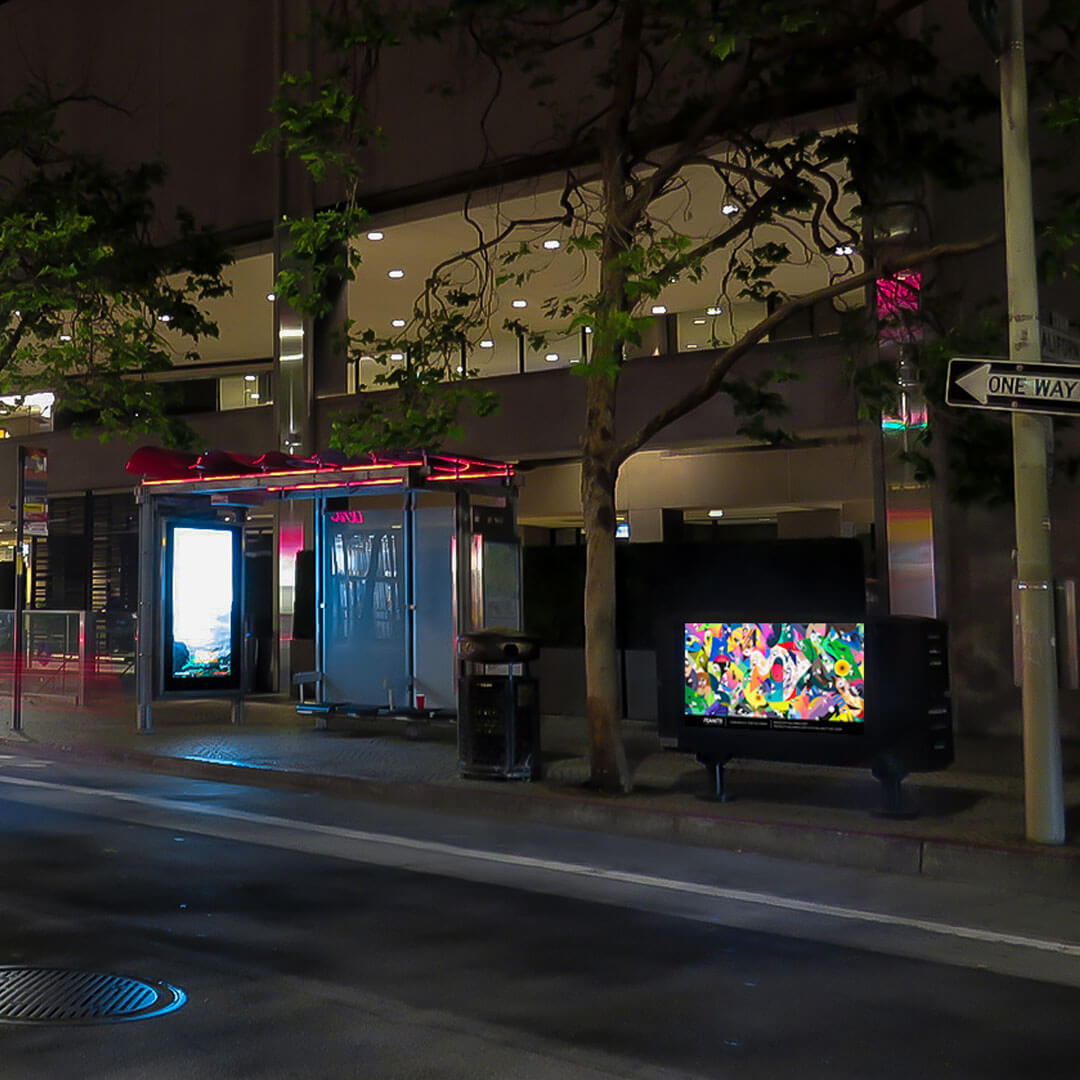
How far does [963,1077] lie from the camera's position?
5227 mm

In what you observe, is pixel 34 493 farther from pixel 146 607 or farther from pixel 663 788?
pixel 663 788

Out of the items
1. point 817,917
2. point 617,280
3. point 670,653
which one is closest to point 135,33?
point 617,280

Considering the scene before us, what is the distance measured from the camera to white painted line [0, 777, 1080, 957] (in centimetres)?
760

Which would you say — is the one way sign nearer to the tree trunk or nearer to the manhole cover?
the tree trunk

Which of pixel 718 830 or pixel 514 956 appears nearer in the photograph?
pixel 514 956

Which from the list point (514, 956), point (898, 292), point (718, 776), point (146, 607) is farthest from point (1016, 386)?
point (146, 607)

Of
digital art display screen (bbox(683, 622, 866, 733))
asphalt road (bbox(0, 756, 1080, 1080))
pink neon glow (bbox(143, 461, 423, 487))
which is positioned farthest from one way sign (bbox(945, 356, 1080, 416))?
→ pink neon glow (bbox(143, 461, 423, 487))

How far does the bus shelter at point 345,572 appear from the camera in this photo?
15719 millimetres

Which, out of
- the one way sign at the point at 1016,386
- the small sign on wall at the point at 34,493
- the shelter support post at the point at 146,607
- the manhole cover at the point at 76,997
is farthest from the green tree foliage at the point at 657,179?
the manhole cover at the point at 76,997

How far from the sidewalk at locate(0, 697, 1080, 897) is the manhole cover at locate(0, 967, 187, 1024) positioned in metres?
5.20

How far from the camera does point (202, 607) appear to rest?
1816cm

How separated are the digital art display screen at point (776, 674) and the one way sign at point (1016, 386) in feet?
7.03

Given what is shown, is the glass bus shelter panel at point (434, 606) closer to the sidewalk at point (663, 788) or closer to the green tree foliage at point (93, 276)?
the sidewalk at point (663, 788)

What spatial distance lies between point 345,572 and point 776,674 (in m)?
7.65
